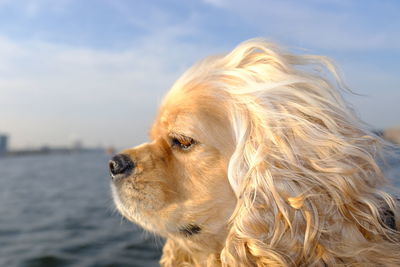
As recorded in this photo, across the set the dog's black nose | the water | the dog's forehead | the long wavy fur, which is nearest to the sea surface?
the water

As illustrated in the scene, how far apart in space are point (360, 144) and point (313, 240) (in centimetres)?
62

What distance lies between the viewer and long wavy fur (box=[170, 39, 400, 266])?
2152 mm

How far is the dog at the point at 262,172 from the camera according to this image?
2180mm

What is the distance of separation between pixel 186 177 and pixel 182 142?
0.72 feet

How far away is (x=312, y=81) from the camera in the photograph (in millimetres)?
2586

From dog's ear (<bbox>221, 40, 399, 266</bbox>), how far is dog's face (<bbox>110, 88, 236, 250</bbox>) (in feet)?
0.36

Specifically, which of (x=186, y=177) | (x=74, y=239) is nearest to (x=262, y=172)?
(x=186, y=177)

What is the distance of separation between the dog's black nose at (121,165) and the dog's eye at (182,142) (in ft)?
1.04

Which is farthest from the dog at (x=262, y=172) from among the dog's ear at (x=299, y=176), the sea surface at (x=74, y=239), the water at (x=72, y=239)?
the water at (x=72, y=239)

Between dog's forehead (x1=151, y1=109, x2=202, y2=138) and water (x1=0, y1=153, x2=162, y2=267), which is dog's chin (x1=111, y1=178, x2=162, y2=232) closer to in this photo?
dog's forehead (x1=151, y1=109, x2=202, y2=138)

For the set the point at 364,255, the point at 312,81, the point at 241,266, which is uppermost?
the point at 312,81

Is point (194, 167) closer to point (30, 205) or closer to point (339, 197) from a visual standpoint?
point (339, 197)

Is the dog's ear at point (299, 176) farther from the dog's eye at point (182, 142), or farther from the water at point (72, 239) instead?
the water at point (72, 239)

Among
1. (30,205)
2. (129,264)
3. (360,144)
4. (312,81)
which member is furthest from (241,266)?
(30,205)
